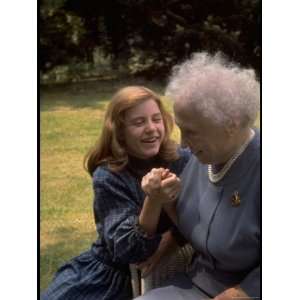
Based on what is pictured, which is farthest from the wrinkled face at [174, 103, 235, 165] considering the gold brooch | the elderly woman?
the gold brooch

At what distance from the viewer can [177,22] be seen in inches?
70.2

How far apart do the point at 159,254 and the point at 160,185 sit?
23cm

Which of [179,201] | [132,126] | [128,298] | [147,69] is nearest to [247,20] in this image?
[147,69]

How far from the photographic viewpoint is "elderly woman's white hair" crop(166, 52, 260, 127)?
5.47ft

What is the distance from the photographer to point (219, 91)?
167 cm

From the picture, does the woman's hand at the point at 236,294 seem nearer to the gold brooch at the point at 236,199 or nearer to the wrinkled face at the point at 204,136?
the gold brooch at the point at 236,199

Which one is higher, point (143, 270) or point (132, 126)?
point (132, 126)

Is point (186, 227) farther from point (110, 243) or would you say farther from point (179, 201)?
point (110, 243)

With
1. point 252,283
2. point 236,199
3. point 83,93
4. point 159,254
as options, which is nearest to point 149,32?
point 83,93

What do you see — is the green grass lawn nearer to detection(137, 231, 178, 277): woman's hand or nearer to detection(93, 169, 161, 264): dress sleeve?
detection(93, 169, 161, 264): dress sleeve

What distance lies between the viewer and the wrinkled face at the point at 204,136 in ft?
5.52

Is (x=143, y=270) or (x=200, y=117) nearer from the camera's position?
(x=200, y=117)

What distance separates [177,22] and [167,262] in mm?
773

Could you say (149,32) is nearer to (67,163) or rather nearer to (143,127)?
(143,127)
